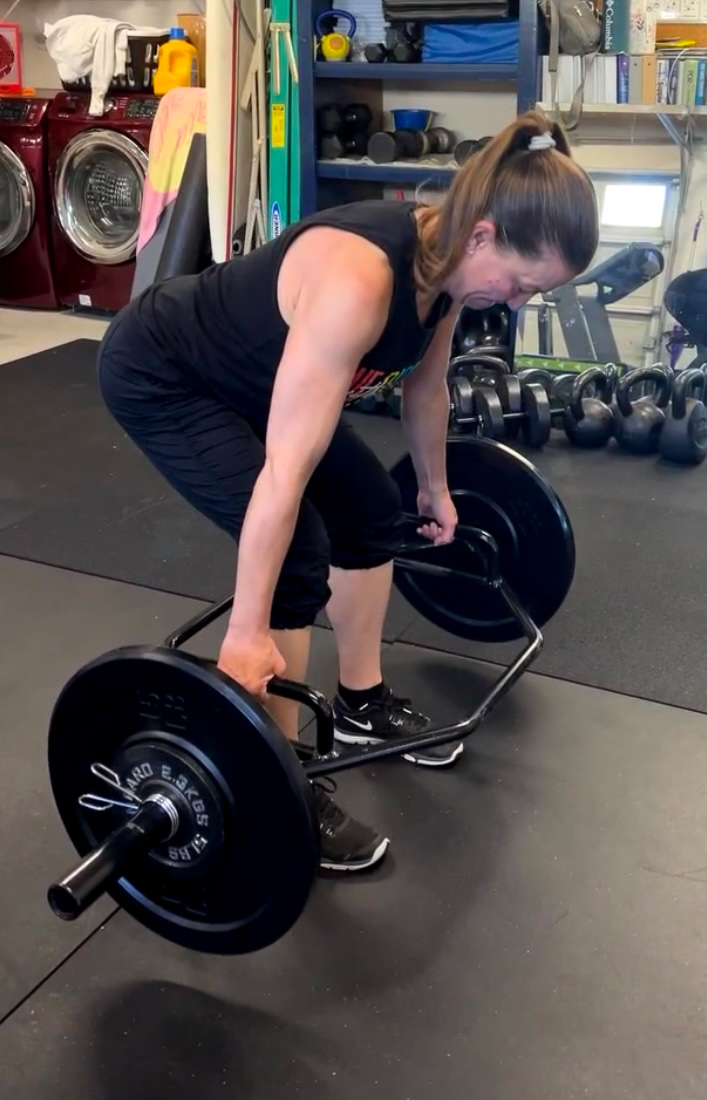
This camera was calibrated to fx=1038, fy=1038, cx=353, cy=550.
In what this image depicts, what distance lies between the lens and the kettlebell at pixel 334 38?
11.9 feet

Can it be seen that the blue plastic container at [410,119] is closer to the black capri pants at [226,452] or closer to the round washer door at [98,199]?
the round washer door at [98,199]

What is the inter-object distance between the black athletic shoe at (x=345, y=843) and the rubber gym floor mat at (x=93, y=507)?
26.5 inches

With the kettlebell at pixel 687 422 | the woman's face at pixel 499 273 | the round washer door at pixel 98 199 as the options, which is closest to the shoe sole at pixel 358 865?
the woman's face at pixel 499 273

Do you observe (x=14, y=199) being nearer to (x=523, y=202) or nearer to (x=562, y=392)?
(x=562, y=392)

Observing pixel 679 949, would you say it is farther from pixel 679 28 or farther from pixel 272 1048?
pixel 679 28

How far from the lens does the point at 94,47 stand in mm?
4445

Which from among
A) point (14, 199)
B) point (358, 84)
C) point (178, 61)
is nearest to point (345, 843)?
point (358, 84)

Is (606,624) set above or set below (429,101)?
below

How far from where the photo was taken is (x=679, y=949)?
1.36 meters

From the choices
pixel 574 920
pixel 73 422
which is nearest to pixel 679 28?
pixel 73 422

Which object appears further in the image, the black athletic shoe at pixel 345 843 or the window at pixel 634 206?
the window at pixel 634 206

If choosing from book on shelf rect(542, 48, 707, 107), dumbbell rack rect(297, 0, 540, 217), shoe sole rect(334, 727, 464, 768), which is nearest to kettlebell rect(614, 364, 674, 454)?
dumbbell rack rect(297, 0, 540, 217)

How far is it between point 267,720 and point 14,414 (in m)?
2.73

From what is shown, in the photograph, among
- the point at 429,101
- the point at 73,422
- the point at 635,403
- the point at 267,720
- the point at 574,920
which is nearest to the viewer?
the point at 267,720
